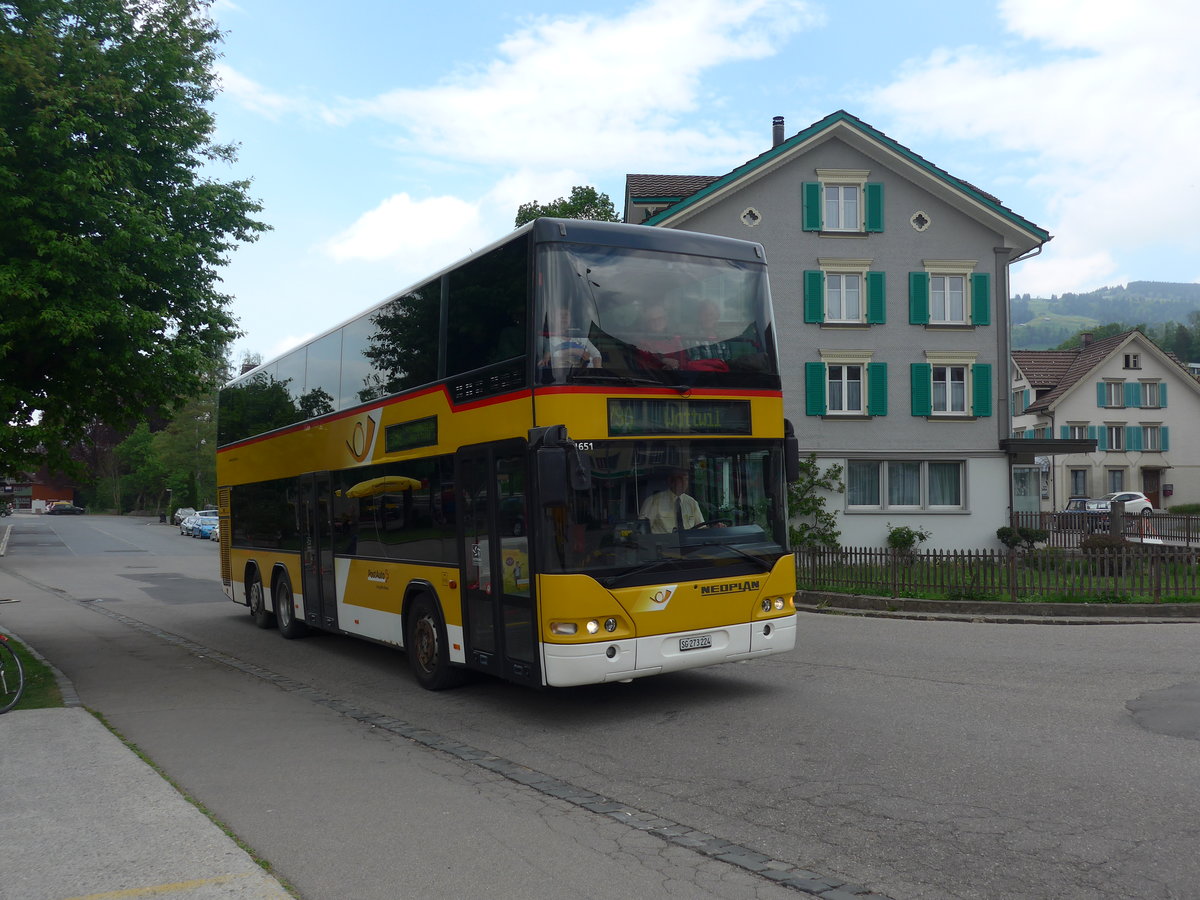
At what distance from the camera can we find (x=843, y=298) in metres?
31.8

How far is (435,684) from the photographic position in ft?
34.4

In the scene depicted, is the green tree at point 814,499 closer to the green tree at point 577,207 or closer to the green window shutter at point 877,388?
the green window shutter at point 877,388

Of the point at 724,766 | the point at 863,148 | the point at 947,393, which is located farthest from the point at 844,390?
the point at 724,766

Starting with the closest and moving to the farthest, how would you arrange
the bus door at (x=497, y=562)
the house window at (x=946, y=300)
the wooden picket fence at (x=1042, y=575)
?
the bus door at (x=497, y=562), the wooden picket fence at (x=1042, y=575), the house window at (x=946, y=300)

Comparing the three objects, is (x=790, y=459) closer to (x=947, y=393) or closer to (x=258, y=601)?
(x=258, y=601)

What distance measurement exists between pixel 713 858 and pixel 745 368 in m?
4.95

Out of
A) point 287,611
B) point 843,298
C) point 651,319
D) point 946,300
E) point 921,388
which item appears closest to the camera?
point 651,319

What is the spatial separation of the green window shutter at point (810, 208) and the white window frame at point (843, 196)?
0.21m

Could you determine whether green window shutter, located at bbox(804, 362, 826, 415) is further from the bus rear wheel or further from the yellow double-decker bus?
the yellow double-decker bus

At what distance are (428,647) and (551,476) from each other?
3526 mm

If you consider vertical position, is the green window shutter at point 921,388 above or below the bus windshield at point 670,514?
above

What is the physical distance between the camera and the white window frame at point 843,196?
31.7 meters

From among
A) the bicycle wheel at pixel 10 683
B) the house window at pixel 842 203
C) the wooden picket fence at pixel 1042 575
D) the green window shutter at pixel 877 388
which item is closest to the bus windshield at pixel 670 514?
the bicycle wheel at pixel 10 683

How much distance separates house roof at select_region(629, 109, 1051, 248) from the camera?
3094cm
